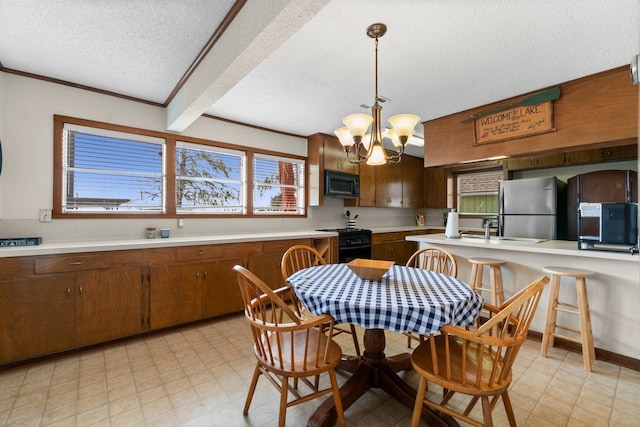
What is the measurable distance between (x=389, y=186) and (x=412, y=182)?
2.64 feet

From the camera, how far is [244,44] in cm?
169

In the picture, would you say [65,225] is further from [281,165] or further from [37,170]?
[281,165]

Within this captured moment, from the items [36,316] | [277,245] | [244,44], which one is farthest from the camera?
[277,245]

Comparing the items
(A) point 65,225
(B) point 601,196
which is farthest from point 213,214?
(B) point 601,196

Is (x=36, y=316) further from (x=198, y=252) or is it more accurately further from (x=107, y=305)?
(x=198, y=252)

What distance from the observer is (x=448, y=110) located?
3363 millimetres

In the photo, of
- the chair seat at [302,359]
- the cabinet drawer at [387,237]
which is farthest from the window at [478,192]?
the chair seat at [302,359]

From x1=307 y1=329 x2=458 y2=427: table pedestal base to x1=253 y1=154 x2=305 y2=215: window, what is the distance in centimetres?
261

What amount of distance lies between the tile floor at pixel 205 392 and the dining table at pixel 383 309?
0.13m

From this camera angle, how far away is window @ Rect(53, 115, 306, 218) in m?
2.78

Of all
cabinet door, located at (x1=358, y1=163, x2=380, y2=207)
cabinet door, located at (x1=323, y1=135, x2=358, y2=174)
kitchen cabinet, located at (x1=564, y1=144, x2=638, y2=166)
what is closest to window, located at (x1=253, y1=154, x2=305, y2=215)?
cabinet door, located at (x1=323, y1=135, x2=358, y2=174)

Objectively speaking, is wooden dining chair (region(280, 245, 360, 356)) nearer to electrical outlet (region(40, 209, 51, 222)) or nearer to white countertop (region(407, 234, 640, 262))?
white countertop (region(407, 234, 640, 262))

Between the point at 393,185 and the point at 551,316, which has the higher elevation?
the point at 393,185

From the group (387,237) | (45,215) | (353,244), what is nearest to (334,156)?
(353,244)
